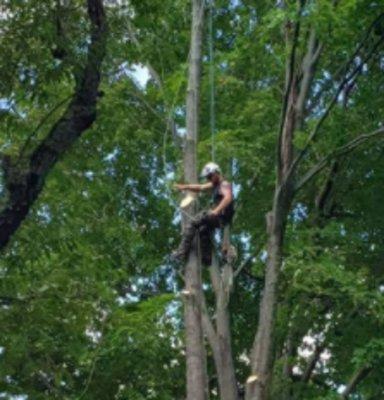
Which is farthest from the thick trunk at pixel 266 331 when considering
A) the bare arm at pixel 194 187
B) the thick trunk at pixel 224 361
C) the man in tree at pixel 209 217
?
the bare arm at pixel 194 187

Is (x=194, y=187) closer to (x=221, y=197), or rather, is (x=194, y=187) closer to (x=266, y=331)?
(x=221, y=197)

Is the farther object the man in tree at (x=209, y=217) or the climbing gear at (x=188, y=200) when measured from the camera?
the climbing gear at (x=188, y=200)

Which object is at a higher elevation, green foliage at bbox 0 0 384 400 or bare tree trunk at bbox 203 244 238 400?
green foliage at bbox 0 0 384 400

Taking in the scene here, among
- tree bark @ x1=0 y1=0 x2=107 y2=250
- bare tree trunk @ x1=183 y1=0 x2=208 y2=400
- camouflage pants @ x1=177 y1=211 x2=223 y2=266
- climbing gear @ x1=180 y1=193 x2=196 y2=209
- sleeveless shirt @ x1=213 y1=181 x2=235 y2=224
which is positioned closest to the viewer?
tree bark @ x1=0 y1=0 x2=107 y2=250

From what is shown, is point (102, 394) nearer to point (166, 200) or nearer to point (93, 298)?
point (166, 200)

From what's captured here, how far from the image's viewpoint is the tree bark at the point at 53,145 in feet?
20.1

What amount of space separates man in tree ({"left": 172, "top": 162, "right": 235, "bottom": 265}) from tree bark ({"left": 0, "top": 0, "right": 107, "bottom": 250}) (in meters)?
2.34

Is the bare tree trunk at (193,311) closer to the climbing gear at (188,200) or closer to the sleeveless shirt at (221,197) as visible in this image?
the climbing gear at (188,200)

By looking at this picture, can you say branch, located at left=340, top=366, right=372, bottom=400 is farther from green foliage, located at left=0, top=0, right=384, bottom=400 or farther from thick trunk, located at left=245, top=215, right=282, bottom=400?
thick trunk, located at left=245, top=215, right=282, bottom=400

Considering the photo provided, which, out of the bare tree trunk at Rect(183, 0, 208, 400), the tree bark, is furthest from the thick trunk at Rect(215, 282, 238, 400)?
the tree bark

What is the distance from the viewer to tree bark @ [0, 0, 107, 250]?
6117 mm

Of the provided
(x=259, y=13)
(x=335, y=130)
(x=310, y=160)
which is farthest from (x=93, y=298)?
(x=259, y=13)

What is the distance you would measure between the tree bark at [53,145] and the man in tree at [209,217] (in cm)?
234

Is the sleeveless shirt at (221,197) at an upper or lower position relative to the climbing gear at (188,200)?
upper
